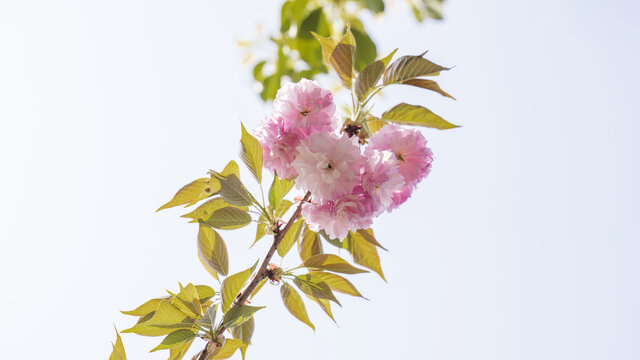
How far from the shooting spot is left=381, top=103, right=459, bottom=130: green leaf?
25.1 inches

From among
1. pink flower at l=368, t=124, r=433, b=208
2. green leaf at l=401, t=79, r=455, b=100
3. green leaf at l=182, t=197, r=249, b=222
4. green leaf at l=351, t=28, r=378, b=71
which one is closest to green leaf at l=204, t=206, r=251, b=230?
green leaf at l=182, t=197, r=249, b=222

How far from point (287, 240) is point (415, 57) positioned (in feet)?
1.10

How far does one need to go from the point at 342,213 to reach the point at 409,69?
0.25m

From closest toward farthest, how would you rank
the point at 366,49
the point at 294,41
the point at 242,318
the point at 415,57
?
1. the point at 242,318
2. the point at 415,57
3. the point at 366,49
4. the point at 294,41

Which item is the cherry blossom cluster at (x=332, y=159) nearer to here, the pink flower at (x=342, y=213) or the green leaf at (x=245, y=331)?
the pink flower at (x=342, y=213)

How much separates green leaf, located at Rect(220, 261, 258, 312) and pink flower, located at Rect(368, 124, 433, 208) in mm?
247

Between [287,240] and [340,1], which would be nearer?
[287,240]

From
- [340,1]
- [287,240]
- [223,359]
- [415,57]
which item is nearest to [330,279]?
[287,240]

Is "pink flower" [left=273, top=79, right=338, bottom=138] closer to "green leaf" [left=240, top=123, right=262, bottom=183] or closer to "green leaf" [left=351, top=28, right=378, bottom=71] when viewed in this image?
"green leaf" [left=240, top=123, right=262, bottom=183]

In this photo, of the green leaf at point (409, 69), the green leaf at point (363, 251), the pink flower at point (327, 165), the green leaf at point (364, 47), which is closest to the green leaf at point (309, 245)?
the green leaf at point (363, 251)

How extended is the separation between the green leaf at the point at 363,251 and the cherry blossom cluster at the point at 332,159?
10cm

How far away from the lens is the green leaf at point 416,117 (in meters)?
0.64

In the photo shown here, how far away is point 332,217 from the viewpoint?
1.86ft

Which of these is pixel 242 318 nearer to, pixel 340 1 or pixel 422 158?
pixel 422 158
